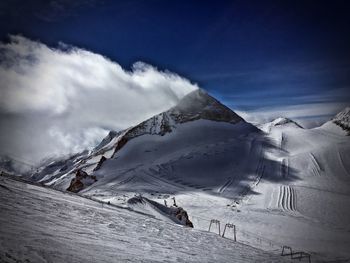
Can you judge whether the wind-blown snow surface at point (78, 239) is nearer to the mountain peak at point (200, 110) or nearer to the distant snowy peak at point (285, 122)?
the mountain peak at point (200, 110)

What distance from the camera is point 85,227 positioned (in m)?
9.80

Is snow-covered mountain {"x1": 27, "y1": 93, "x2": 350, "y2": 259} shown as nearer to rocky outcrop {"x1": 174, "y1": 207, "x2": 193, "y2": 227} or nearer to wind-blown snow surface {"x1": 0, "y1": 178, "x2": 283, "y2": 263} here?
rocky outcrop {"x1": 174, "y1": 207, "x2": 193, "y2": 227}

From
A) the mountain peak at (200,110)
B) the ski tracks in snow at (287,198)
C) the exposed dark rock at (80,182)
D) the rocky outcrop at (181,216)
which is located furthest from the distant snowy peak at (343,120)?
the rocky outcrop at (181,216)

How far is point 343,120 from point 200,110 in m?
49.7

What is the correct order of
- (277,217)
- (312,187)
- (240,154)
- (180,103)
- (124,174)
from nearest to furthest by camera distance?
(277,217), (312,187), (124,174), (240,154), (180,103)

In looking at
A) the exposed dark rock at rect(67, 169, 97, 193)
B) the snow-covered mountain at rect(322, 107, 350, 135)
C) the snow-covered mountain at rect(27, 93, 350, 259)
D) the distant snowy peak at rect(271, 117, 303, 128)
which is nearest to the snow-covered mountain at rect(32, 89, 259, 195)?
the snow-covered mountain at rect(27, 93, 350, 259)

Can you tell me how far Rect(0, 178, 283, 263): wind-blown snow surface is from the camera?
20.8 ft

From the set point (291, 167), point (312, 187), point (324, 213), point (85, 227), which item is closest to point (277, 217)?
point (324, 213)

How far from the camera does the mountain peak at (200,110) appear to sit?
4491 inches

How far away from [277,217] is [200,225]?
12.1 metres

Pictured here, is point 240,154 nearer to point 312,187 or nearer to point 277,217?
point 312,187

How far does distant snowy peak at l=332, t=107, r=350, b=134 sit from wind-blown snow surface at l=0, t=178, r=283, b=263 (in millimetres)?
107370

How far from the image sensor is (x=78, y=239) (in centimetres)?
804

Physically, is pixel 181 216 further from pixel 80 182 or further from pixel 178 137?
pixel 178 137
